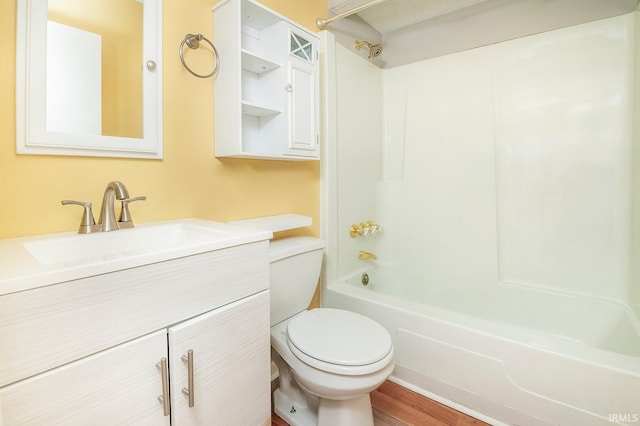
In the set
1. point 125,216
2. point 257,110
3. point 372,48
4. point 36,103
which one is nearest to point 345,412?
point 125,216

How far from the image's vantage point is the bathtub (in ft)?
3.59

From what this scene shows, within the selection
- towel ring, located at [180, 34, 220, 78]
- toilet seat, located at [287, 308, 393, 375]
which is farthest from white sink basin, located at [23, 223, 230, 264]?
towel ring, located at [180, 34, 220, 78]

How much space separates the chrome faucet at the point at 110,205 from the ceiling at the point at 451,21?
1557mm

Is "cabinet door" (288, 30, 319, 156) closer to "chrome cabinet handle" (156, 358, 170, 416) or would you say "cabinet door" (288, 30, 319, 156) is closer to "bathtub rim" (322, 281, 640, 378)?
"bathtub rim" (322, 281, 640, 378)

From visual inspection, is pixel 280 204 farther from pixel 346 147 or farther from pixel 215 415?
pixel 215 415

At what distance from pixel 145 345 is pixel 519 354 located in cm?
134

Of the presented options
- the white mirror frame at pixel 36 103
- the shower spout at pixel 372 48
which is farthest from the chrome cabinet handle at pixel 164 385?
the shower spout at pixel 372 48

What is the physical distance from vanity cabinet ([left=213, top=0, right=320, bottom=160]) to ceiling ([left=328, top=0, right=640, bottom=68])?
62cm

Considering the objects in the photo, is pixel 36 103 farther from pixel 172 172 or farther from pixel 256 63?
pixel 256 63

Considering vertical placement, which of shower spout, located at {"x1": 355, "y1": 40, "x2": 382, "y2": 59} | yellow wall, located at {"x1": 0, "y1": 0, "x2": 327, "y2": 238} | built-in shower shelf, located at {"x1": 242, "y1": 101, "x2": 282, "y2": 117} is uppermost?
shower spout, located at {"x1": 355, "y1": 40, "x2": 382, "y2": 59}

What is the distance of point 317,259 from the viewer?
1.51 metres

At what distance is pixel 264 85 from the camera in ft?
4.84

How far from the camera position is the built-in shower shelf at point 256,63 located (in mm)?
1308

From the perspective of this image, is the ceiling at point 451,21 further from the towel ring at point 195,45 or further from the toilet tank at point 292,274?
the toilet tank at point 292,274
